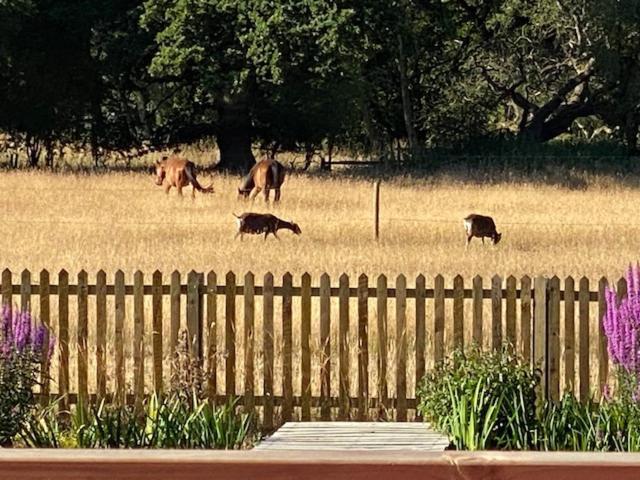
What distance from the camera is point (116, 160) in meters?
48.7

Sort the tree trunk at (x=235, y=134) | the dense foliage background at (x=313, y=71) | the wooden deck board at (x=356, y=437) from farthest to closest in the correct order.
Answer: the tree trunk at (x=235, y=134)
the dense foliage background at (x=313, y=71)
the wooden deck board at (x=356, y=437)

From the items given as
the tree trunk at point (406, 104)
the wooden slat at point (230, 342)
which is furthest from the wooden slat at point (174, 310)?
the tree trunk at point (406, 104)

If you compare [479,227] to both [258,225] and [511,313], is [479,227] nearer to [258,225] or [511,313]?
[258,225]

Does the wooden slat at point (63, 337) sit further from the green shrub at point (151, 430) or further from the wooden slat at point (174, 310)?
the green shrub at point (151, 430)

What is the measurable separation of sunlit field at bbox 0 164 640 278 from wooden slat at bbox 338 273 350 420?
7.57 m

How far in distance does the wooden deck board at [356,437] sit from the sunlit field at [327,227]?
31.0ft

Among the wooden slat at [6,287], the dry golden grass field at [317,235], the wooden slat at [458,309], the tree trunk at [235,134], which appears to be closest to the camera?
the wooden slat at [458,309]

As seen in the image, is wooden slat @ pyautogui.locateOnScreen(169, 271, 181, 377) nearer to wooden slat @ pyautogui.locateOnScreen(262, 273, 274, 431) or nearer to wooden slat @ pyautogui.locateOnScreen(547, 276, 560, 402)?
wooden slat @ pyautogui.locateOnScreen(262, 273, 274, 431)

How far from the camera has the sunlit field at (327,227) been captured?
63.9 ft

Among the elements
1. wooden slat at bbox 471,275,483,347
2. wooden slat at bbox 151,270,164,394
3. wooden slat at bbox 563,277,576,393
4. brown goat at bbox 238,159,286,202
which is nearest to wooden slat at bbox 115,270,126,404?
wooden slat at bbox 151,270,164,394

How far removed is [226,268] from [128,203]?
11039 millimetres

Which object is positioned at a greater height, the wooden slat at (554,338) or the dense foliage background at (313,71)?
the dense foliage background at (313,71)

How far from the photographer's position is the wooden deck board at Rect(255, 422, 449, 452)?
755 centimetres

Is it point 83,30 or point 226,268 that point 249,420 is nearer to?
point 226,268
